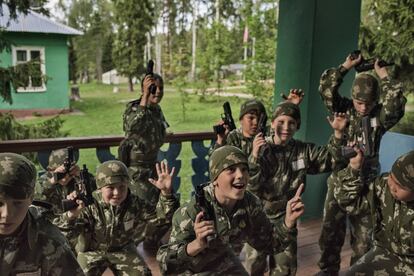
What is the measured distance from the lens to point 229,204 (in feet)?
7.52

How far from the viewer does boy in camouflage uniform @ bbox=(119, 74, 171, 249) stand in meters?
3.32

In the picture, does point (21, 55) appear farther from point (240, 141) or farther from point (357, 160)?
point (357, 160)

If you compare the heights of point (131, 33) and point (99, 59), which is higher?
point (131, 33)

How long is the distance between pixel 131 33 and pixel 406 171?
12575 mm

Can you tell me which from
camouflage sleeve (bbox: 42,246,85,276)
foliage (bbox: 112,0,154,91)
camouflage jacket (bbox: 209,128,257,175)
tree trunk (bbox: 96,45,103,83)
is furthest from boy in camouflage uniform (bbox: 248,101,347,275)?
tree trunk (bbox: 96,45,103,83)

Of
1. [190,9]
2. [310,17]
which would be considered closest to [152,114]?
[310,17]

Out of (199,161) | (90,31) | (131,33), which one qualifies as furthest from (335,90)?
(90,31)

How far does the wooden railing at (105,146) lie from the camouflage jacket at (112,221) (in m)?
0.87

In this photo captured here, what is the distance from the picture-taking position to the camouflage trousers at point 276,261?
2.88 metres

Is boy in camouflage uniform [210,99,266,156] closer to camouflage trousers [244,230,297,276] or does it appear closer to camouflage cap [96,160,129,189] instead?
camouflage trousers [244,230,297,276]

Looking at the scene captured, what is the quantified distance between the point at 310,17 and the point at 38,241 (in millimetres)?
3115

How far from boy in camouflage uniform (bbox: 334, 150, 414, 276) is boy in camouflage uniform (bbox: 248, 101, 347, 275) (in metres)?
0.44

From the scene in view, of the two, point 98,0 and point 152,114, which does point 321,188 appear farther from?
point 98,0

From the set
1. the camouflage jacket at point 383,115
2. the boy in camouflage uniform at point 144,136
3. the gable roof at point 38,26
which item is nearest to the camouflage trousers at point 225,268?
the boy in camouflage uniform at point 144,136
